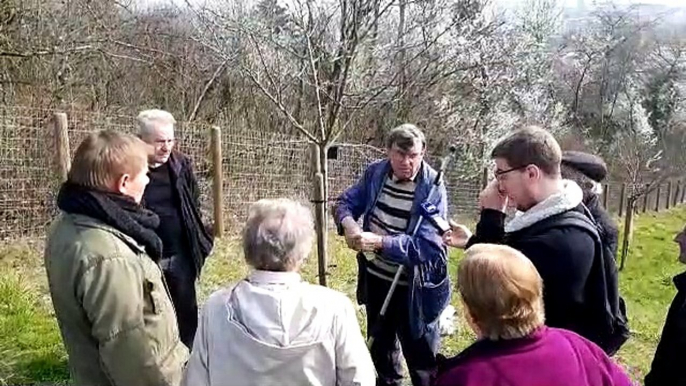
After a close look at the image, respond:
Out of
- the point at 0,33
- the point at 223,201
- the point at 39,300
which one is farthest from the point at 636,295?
the point at 0,33

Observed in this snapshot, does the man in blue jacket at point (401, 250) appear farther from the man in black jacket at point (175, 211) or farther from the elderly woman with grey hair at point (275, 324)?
the elderly woman with grey hair at point (275, 324)

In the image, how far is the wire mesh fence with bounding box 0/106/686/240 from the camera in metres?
7.40

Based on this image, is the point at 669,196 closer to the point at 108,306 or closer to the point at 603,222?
the point at 603,222

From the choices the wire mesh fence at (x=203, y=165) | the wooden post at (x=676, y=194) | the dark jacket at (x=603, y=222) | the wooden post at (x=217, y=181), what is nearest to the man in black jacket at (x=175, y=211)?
the wire mesh fence at (x=203, y=165)

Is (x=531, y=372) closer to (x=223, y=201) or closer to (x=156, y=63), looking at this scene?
(x=223, y=201)

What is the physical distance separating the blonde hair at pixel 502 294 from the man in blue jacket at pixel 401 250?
1.64m

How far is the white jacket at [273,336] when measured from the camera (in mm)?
2055

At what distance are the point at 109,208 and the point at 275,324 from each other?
2.11ft

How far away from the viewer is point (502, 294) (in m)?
1.81

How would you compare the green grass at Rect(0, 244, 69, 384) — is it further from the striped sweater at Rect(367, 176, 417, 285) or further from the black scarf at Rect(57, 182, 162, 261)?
the black scarf at Rect(57, 182, 162, 261)

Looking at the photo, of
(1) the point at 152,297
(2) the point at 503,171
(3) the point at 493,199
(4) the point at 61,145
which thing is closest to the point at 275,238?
(1) the point at 152,297

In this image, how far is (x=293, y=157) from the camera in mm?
9961

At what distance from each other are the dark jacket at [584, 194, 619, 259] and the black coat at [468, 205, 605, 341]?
48 cm

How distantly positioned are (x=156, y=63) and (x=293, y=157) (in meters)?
3.78
